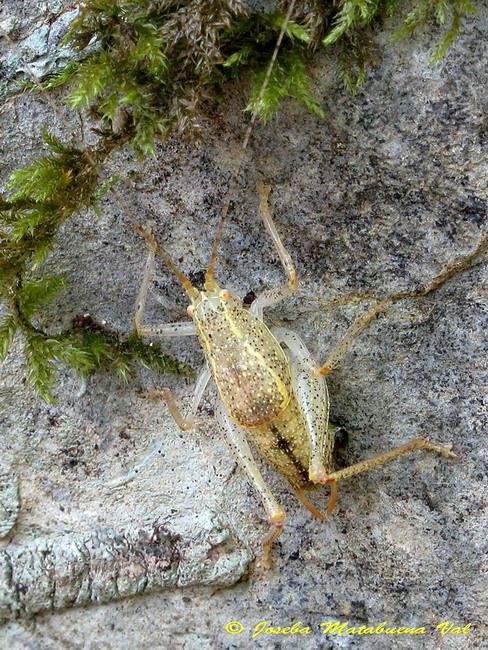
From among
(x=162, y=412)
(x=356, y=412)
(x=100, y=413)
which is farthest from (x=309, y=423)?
(x=100, y=413)

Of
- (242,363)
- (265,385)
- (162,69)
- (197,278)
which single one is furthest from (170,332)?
(162,69)

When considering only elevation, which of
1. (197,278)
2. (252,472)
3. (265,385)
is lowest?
(252,472)

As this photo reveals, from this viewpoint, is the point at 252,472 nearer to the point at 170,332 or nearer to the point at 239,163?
the point at 170,332

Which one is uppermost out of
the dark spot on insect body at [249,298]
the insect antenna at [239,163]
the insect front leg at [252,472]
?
the insect antenna at [239,163]

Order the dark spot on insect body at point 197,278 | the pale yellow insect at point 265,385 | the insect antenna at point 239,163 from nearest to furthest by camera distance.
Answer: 1. the insect antenna at point 239,163
2. the pale yellow insect at point 265,385
3. the dark spot on insect body at point 197,278

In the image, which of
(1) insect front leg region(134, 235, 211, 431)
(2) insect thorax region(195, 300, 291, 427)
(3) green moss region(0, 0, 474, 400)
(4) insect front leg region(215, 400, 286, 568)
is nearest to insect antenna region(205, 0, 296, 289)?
(3) green moss region(0, 0, 474, 400)

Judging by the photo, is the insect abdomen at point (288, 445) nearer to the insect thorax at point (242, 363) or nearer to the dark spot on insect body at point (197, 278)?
the insect thorax at point (242, 363)

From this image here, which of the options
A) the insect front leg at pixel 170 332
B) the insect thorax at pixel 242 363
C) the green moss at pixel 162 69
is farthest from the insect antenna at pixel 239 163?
the insect front leg at pixel 170 332
